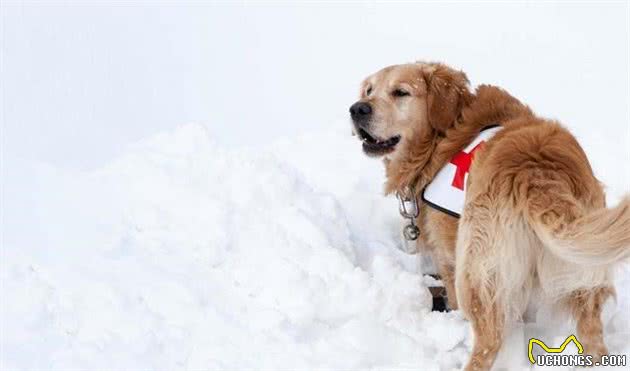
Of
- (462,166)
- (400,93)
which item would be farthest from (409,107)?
(462,166)

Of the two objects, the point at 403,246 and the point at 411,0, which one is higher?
the point at 411,0

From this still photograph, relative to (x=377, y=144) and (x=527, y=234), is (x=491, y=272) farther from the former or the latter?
(x=377, y=144)

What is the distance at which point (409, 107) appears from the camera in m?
4.18

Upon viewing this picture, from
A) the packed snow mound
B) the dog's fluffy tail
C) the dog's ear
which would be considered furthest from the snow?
the dog's ear

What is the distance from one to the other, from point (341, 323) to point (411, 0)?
7.58 meters

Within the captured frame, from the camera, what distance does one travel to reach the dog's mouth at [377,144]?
13.9 ft

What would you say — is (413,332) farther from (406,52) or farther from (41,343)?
(406,52)

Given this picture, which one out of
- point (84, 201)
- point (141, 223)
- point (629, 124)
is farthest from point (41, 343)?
point (629, 124)

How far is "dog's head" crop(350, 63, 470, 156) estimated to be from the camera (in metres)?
4.14

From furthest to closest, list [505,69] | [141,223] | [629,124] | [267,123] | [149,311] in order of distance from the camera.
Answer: [505,69]
[267,123]
[629,124]
[141,223]
[149,311]

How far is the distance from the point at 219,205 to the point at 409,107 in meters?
1.15

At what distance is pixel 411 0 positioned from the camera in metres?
10.5

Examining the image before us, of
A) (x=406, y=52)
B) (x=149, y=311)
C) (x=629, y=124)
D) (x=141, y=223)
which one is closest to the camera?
(x=149, y=311)

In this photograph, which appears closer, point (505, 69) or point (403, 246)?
point (403, 246)
